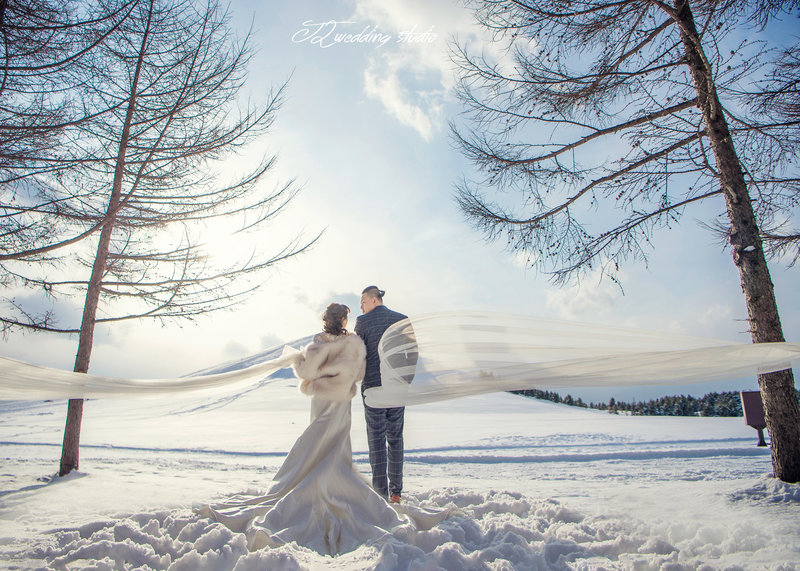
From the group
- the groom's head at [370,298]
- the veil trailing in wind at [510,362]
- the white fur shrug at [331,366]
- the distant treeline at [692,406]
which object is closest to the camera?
the veil trailing in wind at [510,362]

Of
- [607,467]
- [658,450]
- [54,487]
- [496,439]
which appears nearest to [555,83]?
[607,467]

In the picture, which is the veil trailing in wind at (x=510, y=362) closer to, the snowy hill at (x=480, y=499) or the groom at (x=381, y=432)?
the groom at (x=381, y=432)

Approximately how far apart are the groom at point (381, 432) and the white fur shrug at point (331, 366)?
0.19m

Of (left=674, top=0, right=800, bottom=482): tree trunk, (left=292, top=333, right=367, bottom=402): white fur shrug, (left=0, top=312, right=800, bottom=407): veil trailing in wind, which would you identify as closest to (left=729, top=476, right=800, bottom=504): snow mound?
(left=674, top=0, right=800, bottom=482): tree trunk

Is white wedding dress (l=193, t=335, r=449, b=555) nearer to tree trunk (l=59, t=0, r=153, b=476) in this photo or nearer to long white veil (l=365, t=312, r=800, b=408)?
long white veil (l=365, t=312, r=800, b=408)

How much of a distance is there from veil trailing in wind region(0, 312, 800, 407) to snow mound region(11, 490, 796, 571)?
1002 millimetres

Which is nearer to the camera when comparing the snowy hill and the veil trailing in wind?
the snowy hill

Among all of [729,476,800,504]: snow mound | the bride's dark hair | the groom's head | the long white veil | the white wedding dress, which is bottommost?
[729,476,800,504]: snow mound

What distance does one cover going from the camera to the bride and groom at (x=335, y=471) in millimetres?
3381

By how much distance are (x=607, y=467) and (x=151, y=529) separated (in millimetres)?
5873

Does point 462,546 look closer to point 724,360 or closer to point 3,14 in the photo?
point 724,360

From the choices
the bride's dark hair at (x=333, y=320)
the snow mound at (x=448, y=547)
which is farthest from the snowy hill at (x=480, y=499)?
the bride's dark hair at (x=333, y=320)

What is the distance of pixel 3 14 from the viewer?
596 centimetres

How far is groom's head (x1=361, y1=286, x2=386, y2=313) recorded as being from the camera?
15.0ft
